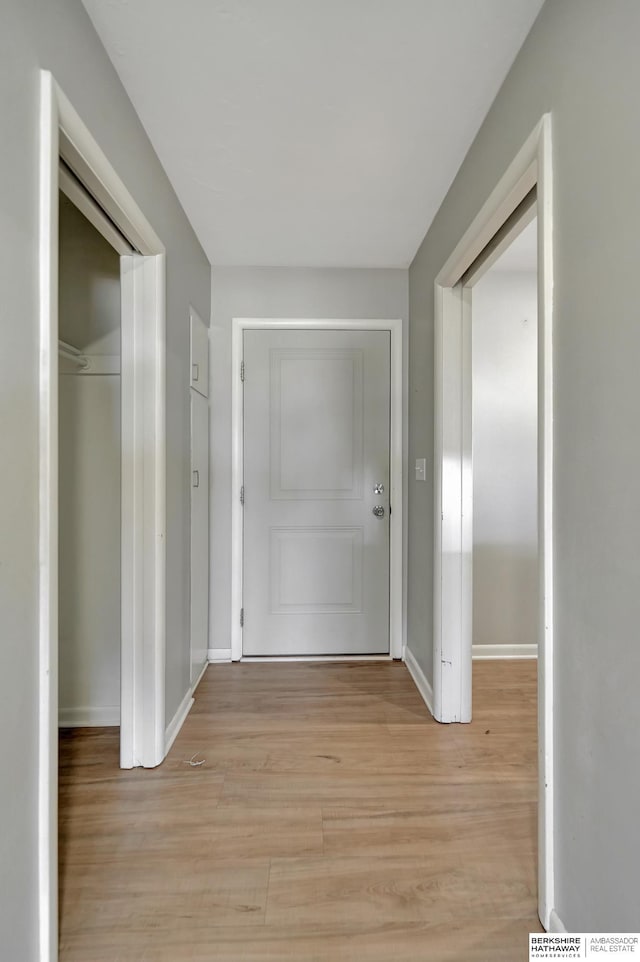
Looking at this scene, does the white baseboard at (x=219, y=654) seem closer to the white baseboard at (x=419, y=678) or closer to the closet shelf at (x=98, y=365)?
the white baseboard at (x=419, y=678)

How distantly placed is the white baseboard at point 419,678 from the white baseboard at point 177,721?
1143mm

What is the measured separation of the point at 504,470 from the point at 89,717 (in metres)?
2.55

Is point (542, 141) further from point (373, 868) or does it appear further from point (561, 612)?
point (373, 868)

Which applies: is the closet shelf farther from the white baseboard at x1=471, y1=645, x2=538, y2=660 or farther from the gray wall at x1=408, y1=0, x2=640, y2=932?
the white baseboard at x1=471, y1=645, x2=538, y2=660

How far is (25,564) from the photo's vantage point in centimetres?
96

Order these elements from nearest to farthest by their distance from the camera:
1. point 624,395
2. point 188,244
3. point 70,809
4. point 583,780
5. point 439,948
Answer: point 624,395
point 583,780
point 439,948
point 70,809
point 188,244

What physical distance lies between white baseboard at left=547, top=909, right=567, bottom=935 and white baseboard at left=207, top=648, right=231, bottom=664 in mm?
1979

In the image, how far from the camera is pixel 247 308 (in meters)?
2.75

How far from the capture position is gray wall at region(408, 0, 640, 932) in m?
0.86

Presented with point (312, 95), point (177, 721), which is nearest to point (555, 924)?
point (177, 721)

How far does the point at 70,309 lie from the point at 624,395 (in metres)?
2.11

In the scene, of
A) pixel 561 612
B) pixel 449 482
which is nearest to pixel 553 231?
pixel 561 612

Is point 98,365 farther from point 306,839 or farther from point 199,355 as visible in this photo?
point 306,839

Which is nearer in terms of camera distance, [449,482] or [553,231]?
[553,231]
